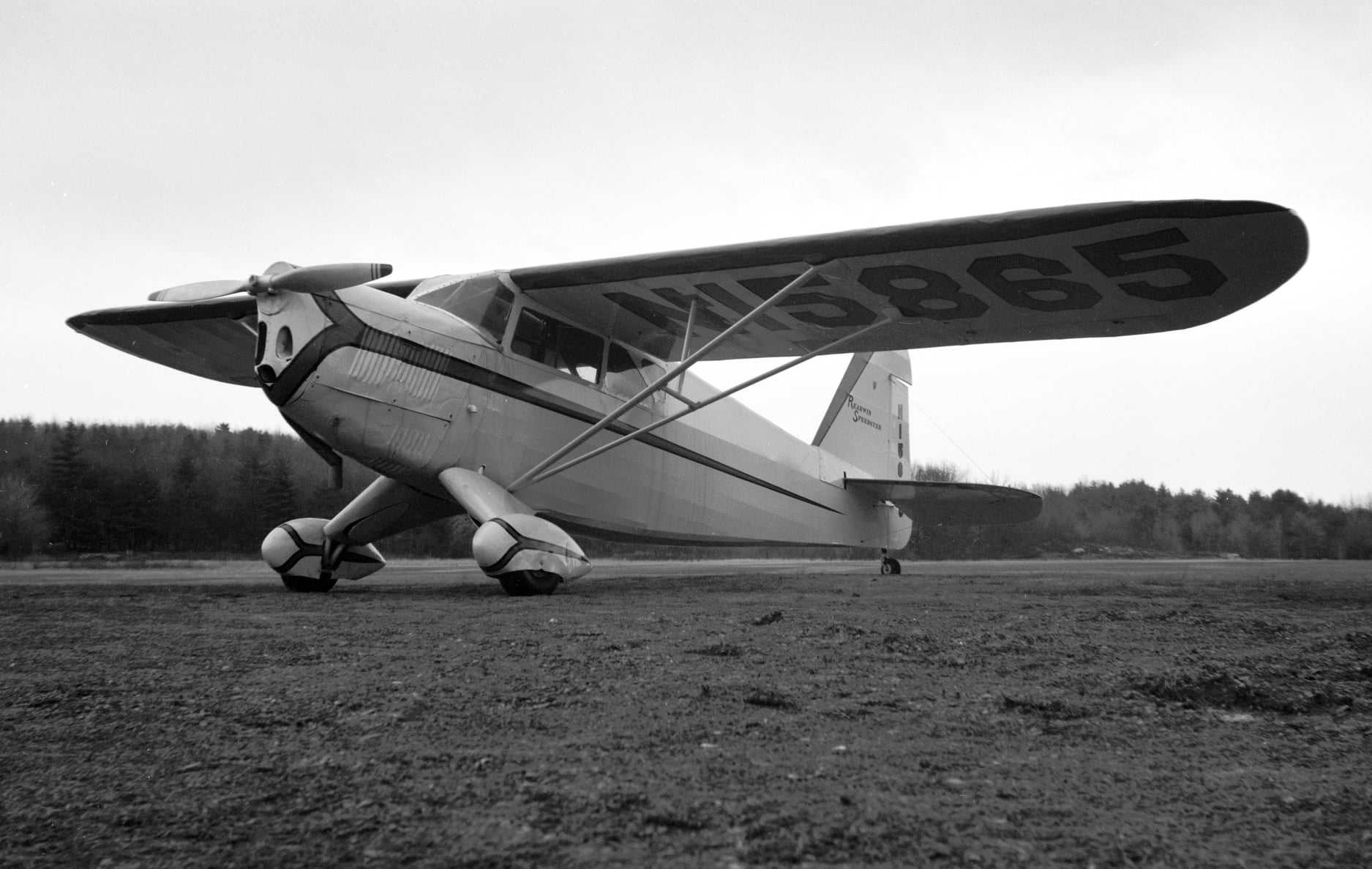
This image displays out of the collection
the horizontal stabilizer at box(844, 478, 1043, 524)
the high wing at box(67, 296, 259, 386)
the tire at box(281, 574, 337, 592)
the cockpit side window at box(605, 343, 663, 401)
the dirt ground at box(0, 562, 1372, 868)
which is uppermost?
the high wing at box(67, 296, 259, 386)

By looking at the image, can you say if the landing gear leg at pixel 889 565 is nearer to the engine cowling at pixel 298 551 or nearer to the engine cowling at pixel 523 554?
the engine cowling at pixel 523 554

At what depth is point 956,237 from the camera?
635 cm

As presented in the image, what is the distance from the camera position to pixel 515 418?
24.9 ft

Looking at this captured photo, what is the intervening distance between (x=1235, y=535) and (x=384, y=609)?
46.9 metres

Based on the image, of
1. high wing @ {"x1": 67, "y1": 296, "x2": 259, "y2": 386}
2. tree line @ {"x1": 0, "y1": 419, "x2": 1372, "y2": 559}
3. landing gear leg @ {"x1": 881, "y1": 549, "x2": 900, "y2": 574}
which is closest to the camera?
high wing @ {"x1": 67, "y1": 296, "x2": 259, "y2": 386}

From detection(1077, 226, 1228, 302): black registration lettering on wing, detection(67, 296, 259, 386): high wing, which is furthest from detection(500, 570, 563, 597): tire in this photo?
detection(1077, 226, 1228, 302): black registration lettering on wing

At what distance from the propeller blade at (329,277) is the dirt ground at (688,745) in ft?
9.34

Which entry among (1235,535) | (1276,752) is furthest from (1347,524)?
(1276,752)

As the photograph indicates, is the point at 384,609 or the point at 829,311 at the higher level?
the point at 829,311

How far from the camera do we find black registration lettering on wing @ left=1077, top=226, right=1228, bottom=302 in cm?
612

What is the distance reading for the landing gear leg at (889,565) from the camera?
40.5 feet

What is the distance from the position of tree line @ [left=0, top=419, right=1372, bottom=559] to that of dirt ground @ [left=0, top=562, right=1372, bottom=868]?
62.1 feet

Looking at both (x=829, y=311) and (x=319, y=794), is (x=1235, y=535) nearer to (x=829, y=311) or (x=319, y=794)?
(x=829, y=311)

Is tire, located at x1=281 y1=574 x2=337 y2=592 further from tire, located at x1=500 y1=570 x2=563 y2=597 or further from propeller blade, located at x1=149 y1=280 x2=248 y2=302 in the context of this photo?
propeller blade, located at x1=149 y1=280 x2=248 y2=302
